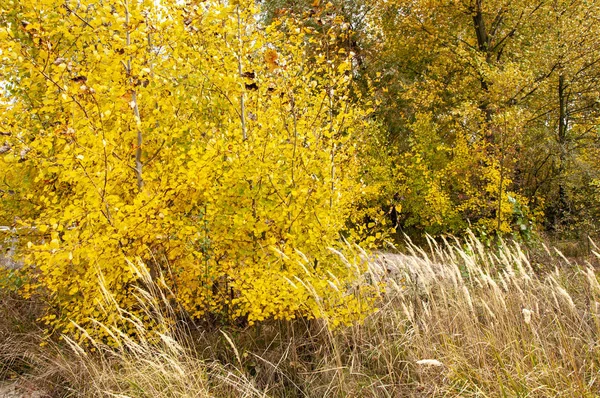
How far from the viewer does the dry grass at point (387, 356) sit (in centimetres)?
276

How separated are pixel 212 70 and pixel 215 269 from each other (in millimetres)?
1639

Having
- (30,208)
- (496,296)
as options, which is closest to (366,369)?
(496,296)

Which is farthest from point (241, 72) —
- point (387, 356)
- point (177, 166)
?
point (387, 356)

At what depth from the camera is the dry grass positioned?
9.06ft

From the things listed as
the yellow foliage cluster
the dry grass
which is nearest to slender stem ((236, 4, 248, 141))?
the yellow foliage cluster

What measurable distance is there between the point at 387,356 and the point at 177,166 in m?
2.28

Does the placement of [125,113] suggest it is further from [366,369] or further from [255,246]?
[366,369]

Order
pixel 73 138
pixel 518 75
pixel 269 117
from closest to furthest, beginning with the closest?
pixel 73 138 < pixel 269 117 < pixel 518 75

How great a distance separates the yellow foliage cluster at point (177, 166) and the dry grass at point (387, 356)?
343mm

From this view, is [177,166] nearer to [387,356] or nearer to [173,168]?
[173,168]

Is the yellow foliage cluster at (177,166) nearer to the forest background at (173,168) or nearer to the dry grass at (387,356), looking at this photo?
the forest background at (173,168)

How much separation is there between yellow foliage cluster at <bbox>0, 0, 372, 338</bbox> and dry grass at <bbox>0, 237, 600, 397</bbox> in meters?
0.34

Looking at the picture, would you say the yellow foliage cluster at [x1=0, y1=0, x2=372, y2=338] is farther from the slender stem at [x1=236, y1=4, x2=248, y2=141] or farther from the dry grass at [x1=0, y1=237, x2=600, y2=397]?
the dry grass at [x1=0, y1=237, x2=600, y2=397]

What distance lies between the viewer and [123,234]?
11.2 ft
